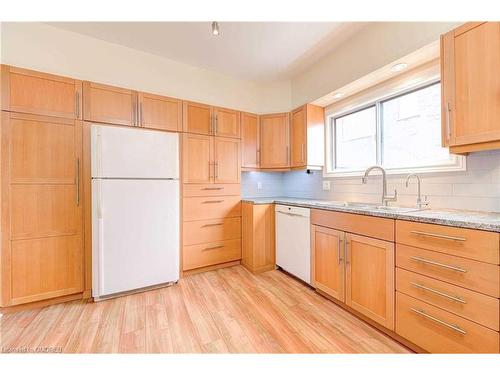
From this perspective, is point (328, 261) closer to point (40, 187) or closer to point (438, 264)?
point (438, 264)

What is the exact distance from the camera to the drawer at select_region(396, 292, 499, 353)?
3.55 feet

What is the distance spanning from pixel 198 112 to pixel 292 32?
134 centimetres

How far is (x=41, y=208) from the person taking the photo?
189 cm

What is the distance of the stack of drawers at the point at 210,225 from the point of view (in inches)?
102

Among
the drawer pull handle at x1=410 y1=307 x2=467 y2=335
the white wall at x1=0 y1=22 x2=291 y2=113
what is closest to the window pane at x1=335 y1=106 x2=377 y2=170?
the white wall at x1=0 y1=22 x2=291 y2=113

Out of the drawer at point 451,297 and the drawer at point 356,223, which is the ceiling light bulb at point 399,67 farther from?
the drawer at point 451,297

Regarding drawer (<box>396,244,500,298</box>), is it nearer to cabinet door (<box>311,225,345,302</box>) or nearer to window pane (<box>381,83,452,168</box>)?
cabinet door (<box>311,225,345,302</box>)

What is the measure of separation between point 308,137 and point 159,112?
1.84 m

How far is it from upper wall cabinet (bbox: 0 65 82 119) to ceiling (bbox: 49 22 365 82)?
26.0 inches

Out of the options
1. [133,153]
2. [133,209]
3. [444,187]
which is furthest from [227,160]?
[444,187]

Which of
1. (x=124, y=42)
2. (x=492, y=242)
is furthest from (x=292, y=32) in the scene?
(x=492, y=242)

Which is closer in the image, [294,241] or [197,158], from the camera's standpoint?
[294,241]

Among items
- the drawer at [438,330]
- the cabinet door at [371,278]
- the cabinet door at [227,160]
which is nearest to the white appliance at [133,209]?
the cabinet door at [227,160]
